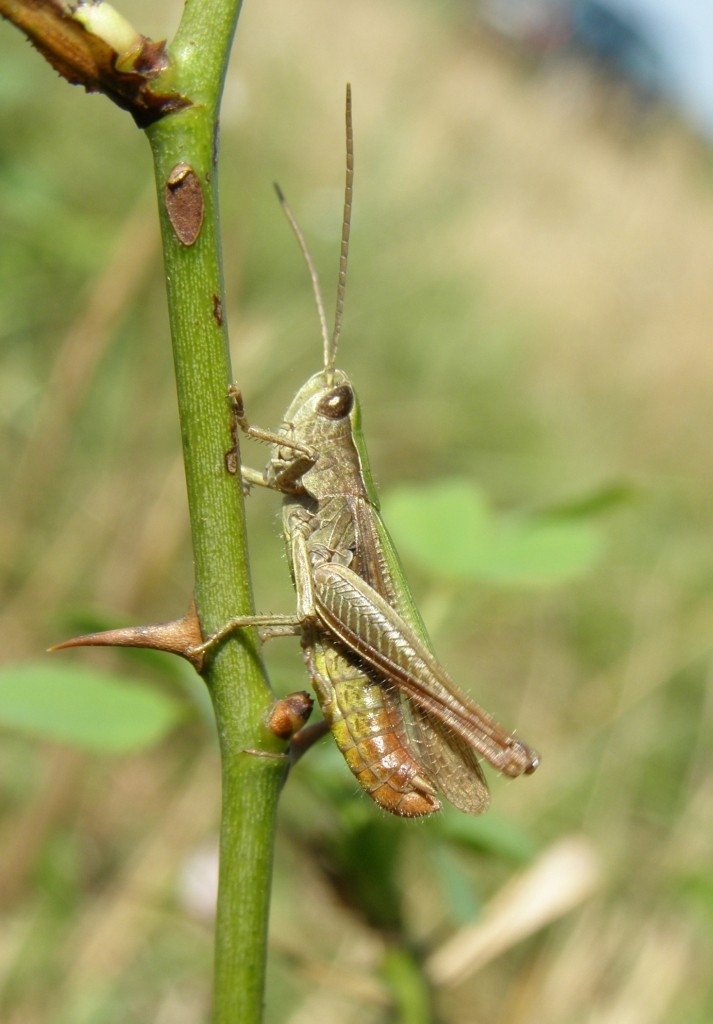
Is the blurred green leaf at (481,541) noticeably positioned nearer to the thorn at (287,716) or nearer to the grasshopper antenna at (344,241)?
the grasshopper antenna at (344,241)

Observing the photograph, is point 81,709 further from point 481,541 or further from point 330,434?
point 481,541

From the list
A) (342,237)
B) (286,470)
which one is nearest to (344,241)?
(342,237)

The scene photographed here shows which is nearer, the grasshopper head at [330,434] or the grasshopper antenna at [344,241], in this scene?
the grasshopper antenna at [344,241]

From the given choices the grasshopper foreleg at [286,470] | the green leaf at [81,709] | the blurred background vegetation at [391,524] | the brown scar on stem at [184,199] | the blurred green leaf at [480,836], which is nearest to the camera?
the brown scar on stem at [184,199]

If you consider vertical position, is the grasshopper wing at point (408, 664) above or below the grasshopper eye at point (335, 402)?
below

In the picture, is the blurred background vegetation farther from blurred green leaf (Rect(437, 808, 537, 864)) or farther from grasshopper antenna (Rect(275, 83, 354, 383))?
grasshopper antenna (Rect(275, 83, 354, 383))

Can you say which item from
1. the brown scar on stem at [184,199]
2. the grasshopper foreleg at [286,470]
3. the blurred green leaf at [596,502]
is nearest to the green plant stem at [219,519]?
the brown scar on stem at [184,199]

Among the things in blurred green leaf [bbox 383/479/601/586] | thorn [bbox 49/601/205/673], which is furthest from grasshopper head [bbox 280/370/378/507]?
thorn [bbox 49/601/205/673]
